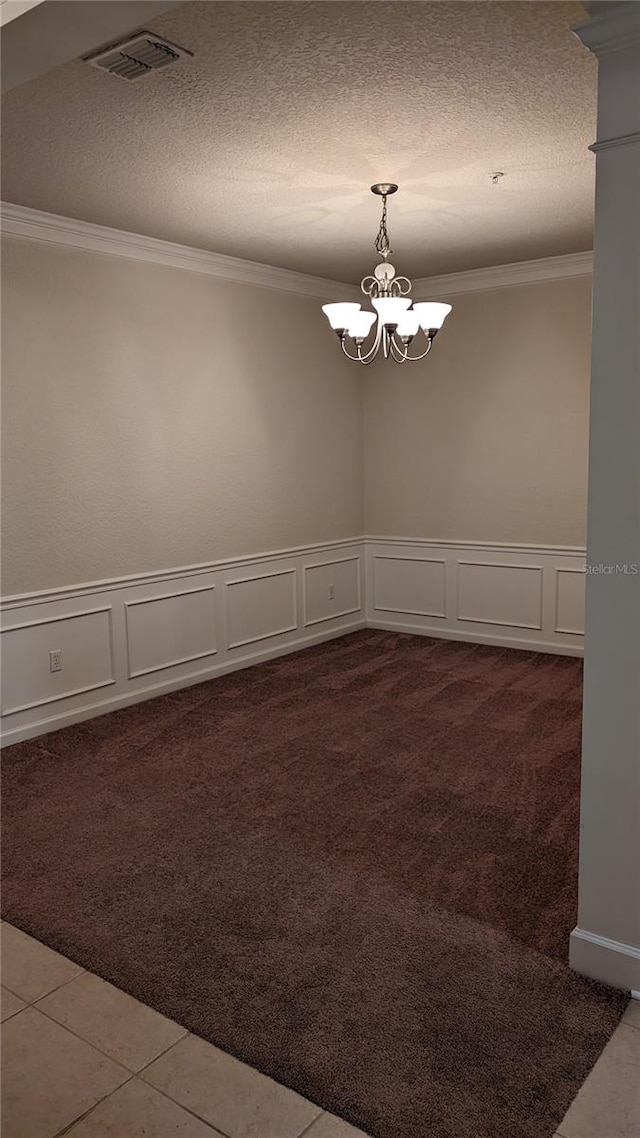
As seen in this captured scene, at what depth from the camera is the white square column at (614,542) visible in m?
1.98

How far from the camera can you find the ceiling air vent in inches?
93.8

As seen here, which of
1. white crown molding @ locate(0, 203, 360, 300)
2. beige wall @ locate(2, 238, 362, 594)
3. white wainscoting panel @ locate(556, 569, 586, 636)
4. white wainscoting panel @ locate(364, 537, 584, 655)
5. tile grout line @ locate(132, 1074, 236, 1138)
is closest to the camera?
tile grout line @ locate(132, 1074, 236, 1138)

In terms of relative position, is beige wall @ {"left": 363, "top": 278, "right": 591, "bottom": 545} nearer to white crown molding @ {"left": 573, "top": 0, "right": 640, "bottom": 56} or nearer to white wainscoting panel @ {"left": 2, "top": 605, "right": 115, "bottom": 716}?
white wainscoting panel @ {"left": 2, "top": 605, "right": 115, "bottom": 716}

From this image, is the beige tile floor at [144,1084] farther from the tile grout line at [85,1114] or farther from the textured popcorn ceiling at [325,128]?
the textured popcorn ceiling at [325,128]

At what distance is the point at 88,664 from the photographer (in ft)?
14.9

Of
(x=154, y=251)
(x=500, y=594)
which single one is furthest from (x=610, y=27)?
(x=500, y=594)

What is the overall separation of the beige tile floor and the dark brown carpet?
53mm

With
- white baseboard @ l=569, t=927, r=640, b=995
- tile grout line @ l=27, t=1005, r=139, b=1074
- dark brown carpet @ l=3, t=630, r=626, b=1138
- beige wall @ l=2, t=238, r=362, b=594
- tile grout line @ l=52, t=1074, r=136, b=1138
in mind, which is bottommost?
tile grout line @ l=52, t=1074, r=136, b=1138

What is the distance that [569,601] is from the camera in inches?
222

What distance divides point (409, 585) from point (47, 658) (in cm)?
305

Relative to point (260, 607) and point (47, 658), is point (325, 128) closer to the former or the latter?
point (47, 658)

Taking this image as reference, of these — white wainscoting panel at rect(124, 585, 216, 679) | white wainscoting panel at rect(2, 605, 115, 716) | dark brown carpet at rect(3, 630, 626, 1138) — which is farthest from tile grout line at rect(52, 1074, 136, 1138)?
white wainscoting panel at rect(124, 585, 216, 679)

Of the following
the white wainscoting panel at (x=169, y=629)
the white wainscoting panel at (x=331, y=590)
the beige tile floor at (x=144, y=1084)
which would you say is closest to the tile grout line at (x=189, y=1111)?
the beige tile floor at (x=144, y=1084)

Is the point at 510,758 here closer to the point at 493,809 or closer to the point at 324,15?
the point at 493,809
